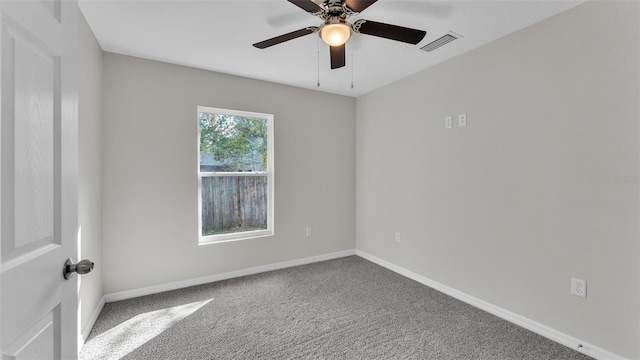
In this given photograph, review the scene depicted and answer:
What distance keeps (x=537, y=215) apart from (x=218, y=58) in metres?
3.22

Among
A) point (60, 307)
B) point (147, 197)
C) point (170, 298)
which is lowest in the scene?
point (170, 298)

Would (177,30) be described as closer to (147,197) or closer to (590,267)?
(147,197)

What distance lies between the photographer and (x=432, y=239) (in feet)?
10.5

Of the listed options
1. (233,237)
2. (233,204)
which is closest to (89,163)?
(233,204)

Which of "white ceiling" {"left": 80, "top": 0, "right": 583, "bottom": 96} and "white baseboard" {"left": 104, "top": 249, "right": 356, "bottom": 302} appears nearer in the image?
"white ceiling" {"left": 80, "top": 0, "right": 583, "bottom": 96}

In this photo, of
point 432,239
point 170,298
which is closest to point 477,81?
point 432,239

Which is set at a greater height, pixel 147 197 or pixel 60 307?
pixel 147 197

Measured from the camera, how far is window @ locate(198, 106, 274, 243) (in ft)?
11.0

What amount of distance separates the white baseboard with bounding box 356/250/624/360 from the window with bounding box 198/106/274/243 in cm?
200

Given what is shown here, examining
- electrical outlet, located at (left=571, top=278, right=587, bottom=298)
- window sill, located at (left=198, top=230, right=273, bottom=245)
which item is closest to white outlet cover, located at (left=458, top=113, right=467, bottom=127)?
electrical outlet, located at (left=571, top=278, right=587, bottom=298)

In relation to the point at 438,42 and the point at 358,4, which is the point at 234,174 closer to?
the point at 358,4

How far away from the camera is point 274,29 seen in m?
2.38

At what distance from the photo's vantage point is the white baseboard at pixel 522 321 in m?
1.96

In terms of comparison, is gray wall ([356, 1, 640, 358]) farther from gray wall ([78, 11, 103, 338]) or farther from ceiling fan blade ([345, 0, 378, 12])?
gray wall ([78, 11, 103, 338])
